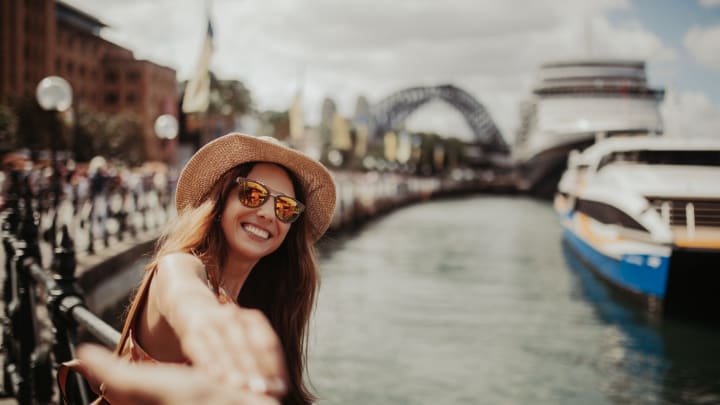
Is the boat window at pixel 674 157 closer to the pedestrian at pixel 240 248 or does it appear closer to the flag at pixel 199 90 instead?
the flag at pixel 199 90

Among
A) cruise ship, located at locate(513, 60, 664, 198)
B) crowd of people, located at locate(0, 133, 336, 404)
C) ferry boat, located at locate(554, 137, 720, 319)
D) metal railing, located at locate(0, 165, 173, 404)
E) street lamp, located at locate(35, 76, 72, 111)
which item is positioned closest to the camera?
crowd of people, located at locate(0, 133, 336, 404)

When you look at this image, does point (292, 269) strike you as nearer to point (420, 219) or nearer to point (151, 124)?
point (420, 219)

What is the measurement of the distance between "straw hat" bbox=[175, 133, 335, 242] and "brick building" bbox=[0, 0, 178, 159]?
241 feet

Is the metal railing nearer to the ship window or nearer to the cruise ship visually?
the ship window

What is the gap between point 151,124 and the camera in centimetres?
9706

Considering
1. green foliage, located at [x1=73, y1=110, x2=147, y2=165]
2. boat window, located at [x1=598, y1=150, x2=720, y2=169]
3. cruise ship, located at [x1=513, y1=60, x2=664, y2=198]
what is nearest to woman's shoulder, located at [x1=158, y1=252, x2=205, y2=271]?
boat window, located at [x1=598, y1=150, x2=720, y2=169]

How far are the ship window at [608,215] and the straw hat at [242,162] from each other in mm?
15547

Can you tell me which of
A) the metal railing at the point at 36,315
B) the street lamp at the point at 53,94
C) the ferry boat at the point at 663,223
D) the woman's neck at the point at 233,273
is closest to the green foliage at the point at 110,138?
the street lamp at the point at 53,94

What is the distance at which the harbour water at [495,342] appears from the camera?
11727 millimetres

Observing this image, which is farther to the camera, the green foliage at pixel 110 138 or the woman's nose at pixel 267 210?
the green foliage at pixel 110 138

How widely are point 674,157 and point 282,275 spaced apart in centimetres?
1978

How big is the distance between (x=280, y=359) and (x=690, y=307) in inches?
694

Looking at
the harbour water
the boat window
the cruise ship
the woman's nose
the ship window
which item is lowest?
the harbour water

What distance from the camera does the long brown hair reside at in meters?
2.24
